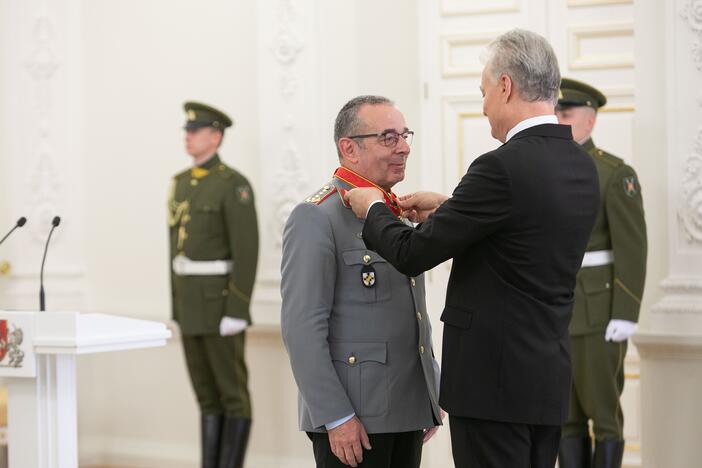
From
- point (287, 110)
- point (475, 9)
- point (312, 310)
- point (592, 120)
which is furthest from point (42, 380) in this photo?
point (475, 9)

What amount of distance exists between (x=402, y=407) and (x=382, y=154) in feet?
1.91

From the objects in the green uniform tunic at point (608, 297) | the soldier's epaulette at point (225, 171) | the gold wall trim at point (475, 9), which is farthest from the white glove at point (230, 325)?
the gold wall trim at point (475, 9)

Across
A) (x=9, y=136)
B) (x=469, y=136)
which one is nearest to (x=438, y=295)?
(x=469, y=136)

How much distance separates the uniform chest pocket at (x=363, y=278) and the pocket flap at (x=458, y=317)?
0.22 meters

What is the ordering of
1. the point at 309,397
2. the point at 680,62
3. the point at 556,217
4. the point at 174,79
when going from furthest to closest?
the point at 174,79
the point at 680,62
the point at 309,397
the point at 556,217

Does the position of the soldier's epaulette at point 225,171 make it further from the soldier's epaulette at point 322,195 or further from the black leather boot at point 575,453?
the soldier's epaulette at point 322,195

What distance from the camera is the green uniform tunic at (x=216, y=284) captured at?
457 centimetres

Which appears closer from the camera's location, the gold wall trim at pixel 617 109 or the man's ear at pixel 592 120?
Result: the man's ear at pixel 592 120

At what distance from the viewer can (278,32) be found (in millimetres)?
4836

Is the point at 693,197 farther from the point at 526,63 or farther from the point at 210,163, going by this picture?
the point at 210,163

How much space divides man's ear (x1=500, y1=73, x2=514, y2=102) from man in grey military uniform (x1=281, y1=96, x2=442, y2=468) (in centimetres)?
33

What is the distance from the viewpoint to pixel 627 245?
369 centimetres

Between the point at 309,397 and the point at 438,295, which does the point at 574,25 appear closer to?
the point at 438,295

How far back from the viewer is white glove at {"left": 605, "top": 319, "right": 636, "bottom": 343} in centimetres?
368
